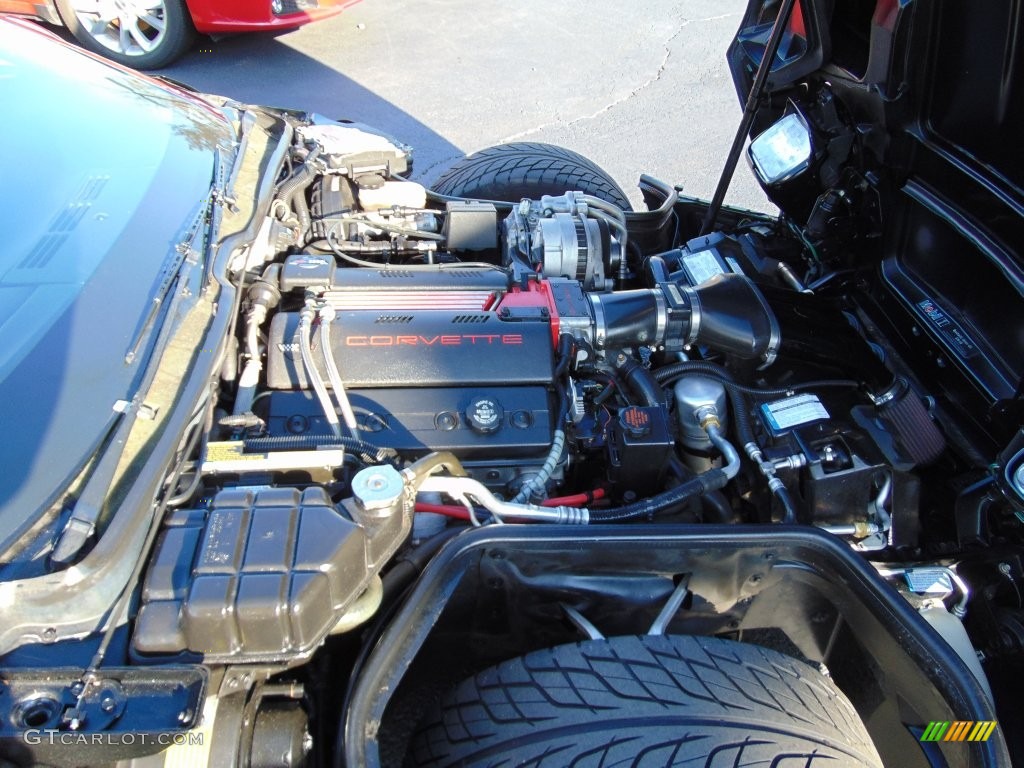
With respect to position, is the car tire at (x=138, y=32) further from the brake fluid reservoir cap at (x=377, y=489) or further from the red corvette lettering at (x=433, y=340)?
the brake fluid reservoir cap at (x=377, y=489)

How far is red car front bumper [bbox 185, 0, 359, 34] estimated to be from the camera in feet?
16.0

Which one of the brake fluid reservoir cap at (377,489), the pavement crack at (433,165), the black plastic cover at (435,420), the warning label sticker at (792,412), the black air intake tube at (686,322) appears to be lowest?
the pavement crack at (433,165)

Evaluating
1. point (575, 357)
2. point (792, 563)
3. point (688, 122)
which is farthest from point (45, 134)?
point (688, 122)

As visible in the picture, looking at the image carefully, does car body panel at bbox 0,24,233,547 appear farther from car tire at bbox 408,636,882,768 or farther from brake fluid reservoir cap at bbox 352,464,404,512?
car tire at bbox 408,636,882,768

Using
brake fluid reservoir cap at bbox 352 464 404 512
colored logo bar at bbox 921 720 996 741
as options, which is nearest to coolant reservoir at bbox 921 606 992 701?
colored logo bar at bbox 921 720 996 741

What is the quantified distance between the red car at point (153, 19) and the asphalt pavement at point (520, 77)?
0.19 metres

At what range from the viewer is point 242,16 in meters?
4.95

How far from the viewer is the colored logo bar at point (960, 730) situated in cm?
125

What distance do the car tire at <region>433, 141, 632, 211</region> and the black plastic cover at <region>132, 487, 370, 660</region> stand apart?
72.7 inches

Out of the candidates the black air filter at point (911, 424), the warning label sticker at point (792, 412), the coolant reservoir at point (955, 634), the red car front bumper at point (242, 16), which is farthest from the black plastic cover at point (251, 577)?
the red car front bumper at point (242, 16)

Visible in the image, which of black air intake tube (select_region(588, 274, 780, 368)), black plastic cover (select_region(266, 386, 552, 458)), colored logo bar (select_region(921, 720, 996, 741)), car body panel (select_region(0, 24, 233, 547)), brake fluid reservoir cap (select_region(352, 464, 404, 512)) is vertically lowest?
colored logo bar (select_region(921, 720, 996, 741))

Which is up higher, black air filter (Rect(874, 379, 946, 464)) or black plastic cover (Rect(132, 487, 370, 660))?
black plastic cover (Rect(132, 487, 370, 660))

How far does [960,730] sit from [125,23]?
563 centimetres

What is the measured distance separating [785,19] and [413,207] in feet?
4.06
